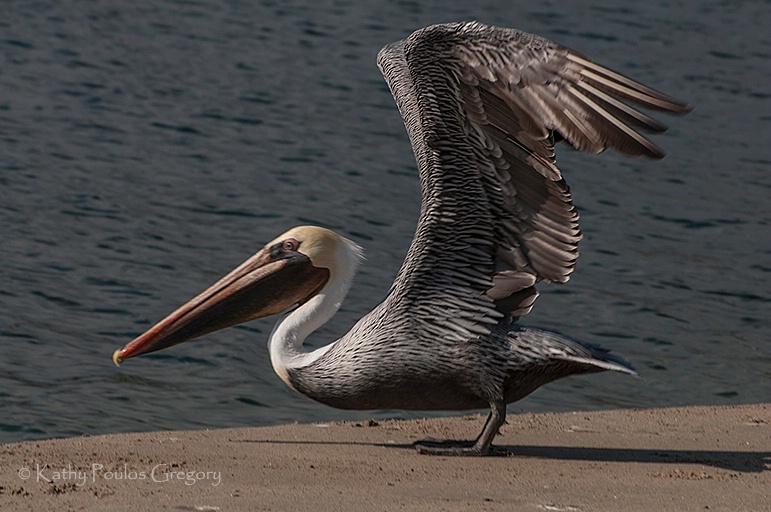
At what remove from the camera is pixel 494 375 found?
18.7ft

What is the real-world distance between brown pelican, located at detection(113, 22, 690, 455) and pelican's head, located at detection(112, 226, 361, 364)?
0.10ft

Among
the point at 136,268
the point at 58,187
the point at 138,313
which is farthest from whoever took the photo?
the point at 58,187

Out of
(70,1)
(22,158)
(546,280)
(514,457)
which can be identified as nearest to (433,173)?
(546,280)

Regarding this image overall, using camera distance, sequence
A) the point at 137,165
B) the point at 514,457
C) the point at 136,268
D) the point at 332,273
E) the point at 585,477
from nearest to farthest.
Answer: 1. the point at 585,477
2. the point at 514,457
3. the point at 332,273
4. the point at 136,268
5. the point at 137,165

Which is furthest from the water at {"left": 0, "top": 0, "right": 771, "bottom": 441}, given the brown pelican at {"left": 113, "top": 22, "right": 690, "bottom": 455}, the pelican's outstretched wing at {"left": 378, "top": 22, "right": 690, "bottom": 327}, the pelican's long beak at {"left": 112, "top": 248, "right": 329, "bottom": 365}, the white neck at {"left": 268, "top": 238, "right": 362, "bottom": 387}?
the pelican's outstretched wing at {"left": 378, "top": 22, "right": 690, "bottom": 327}

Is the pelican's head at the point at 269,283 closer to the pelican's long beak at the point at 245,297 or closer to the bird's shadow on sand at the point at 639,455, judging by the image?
the pelican's long beak at the point at 245,297

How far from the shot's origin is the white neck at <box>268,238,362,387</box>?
5887 mm

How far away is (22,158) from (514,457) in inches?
259

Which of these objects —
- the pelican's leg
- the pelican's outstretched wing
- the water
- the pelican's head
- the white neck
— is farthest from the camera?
the water

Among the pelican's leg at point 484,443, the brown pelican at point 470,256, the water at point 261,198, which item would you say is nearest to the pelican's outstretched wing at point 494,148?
the brown pelican at point 470,256

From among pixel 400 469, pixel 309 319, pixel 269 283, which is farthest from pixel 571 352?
pixel 269 283

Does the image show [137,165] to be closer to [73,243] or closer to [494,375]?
[73,243]

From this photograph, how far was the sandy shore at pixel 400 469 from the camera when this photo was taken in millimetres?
4770

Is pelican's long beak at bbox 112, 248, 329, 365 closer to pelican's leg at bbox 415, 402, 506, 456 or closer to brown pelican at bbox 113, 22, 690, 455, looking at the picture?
brown pelican at bbox 113, 22, 690, 455
